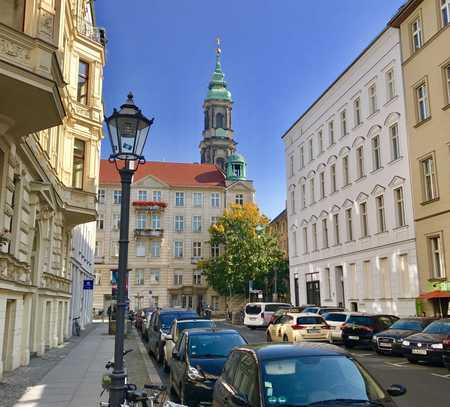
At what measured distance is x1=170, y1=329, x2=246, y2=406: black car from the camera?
9484mm

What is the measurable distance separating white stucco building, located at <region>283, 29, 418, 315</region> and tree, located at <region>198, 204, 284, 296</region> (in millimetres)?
13590

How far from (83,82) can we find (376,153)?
760 inches

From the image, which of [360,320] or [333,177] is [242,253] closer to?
[333,177]

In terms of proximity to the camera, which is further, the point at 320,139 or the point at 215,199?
the point at 215,199

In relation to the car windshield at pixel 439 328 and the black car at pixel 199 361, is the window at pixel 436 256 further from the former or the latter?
the black car at pixel 199 361

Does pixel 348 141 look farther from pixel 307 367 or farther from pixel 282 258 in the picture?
pixel 307 367

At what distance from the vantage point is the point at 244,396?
5.86 m

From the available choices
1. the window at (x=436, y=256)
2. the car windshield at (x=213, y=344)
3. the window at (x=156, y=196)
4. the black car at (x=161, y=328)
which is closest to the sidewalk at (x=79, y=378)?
the black car at (x=161, y=328)

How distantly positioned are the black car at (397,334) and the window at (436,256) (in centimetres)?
720

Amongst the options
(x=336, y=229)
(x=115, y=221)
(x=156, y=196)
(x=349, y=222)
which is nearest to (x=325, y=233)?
(x=336, y=229)

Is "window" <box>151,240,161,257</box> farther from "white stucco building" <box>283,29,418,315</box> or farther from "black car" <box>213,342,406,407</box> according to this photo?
"black car" <box>213,342,406,407</box>

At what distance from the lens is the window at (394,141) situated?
102 ft

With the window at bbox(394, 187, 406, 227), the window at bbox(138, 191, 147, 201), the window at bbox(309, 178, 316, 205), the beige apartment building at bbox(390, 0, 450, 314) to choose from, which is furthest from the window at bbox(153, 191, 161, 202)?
the beige apartment building at bbox(390, 0, 450, 314)

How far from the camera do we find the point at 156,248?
7162 cm
